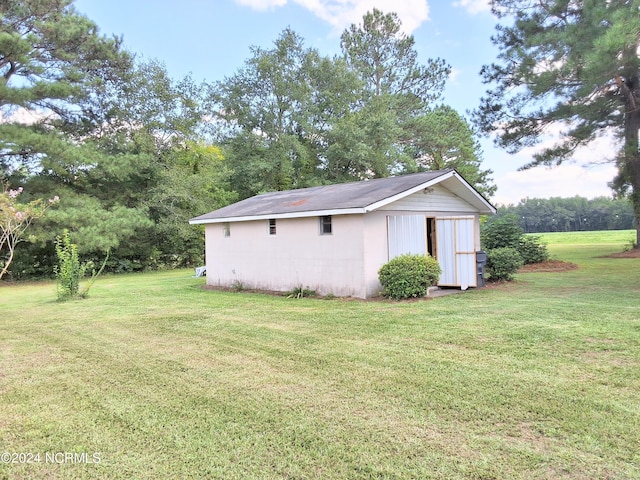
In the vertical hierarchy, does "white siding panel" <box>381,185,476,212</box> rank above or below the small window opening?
above

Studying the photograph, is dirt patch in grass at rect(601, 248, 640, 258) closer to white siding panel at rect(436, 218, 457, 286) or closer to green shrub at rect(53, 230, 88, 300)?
white siding panel at rect(436, 218, 457, 286)

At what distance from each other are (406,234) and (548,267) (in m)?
7.62

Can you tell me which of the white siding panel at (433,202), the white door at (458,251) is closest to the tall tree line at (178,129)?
the white siding panel at (433,202)

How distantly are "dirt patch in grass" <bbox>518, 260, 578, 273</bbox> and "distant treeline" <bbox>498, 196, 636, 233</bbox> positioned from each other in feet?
159

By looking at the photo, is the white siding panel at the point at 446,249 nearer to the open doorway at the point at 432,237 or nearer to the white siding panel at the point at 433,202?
the open doorway at the point at 432,237

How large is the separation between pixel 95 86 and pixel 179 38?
16.4 feet

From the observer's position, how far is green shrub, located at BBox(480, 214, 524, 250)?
51.6ft

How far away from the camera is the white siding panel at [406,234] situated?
10523 mm

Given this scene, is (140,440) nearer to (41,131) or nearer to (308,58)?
(41,131)

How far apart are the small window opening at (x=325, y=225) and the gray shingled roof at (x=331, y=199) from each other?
33 centimetres

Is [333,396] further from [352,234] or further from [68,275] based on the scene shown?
[68,275]

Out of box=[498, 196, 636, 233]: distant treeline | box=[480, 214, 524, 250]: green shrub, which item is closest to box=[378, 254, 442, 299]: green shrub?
box=[480, 214, 524, 250]: green shrub

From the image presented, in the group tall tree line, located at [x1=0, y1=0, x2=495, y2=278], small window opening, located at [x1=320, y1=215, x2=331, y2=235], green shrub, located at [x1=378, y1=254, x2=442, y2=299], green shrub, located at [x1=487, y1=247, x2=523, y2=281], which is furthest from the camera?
tall tree line, located at [x1=0, y1=0, x2=495, y2=278]

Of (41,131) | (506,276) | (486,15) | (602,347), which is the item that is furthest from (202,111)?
(602,347)
